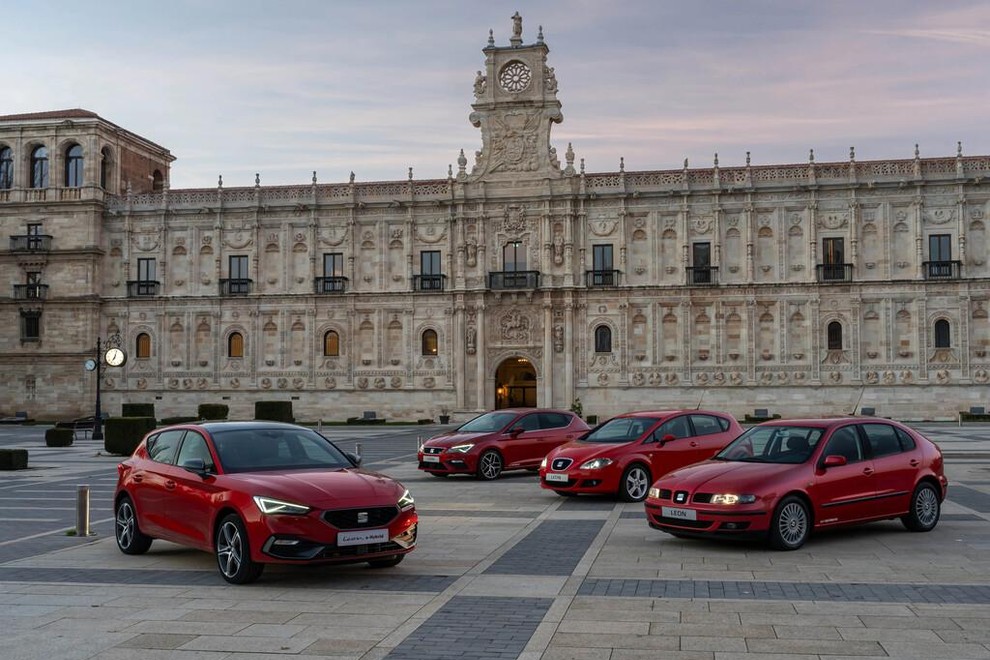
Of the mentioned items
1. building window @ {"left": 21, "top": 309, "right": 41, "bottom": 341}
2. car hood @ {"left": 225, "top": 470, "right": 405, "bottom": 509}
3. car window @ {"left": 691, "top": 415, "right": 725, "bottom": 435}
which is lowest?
car hood @ {"left": 225, "top": 470, "right": 405, "bottom": 509}

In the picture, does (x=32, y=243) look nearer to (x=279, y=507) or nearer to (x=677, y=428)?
(x=677, y=428)

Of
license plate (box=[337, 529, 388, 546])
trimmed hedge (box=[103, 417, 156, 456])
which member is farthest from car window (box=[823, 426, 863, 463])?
trimmed hedge (box=[103, 417, 156, 456])

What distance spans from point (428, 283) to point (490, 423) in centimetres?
3488

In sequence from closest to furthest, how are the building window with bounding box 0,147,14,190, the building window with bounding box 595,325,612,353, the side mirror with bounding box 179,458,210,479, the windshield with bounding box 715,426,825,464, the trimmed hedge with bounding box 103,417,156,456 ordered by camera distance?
the side mirror with bounding box 179,458,210,479 → the windshield with bounding box 715,426,825,464 → the trimmed hedge with bounding box 103,417,156,456 → the building window with bounding box 595,325,612,353 → the building window with bounding box 0,147,14,190

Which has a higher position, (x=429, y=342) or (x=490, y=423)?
(x=429, y=342)

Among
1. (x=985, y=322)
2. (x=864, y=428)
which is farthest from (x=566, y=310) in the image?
(x=864, y=428)

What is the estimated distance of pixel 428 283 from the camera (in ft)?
193

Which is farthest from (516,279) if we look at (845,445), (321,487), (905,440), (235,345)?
(321,487)

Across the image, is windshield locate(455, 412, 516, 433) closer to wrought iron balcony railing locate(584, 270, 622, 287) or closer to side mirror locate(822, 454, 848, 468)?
side mirror locate(822, 454, 848, 468)

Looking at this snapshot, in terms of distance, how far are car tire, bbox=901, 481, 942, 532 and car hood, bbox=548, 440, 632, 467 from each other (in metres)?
5.47

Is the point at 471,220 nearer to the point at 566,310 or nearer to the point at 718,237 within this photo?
the point at 566,310

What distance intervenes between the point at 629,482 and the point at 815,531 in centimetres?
530

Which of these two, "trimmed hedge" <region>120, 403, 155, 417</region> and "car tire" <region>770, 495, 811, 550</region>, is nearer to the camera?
"car tire" <region>770, 495, 811, 550</region>

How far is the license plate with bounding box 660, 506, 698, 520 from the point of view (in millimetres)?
13219
